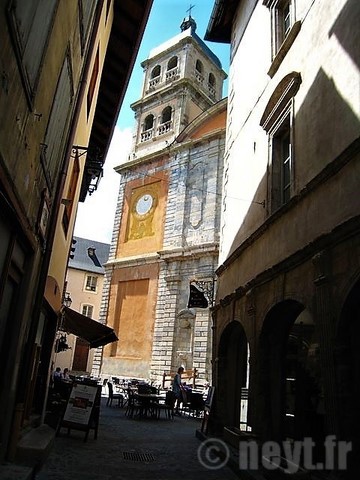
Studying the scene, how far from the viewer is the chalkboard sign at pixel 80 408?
27.2 ft

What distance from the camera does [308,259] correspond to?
5.77 metres

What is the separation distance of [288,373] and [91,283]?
32.6 meters

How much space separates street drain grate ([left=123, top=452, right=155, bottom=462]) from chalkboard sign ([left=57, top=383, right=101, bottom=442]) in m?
1.16

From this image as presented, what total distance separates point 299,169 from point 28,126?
4.38 metres

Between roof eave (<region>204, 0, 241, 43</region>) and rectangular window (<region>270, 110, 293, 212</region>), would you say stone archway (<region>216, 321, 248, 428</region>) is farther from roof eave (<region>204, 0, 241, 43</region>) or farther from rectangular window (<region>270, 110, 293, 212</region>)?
roof eave (<region>204, 0, 241, 43</region>)

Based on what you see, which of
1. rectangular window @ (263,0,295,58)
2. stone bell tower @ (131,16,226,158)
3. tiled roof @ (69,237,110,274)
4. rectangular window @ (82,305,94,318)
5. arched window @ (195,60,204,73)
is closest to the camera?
rectangular window @ (263,0,295,58)

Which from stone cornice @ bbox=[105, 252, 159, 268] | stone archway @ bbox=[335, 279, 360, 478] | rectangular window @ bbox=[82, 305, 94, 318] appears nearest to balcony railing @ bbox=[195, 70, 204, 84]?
stone cornice @ bbox=[105, 252, 159, 268]

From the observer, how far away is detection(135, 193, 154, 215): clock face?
27.3m

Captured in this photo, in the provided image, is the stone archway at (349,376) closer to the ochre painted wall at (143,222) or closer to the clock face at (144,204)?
the ochre painted wall at (143,222)

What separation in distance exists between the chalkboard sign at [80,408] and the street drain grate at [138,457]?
1155mm

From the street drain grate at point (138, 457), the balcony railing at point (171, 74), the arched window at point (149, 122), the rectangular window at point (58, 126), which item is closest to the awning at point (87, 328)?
the street drain grate at point (138, 457)

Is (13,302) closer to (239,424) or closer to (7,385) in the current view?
(7,385)

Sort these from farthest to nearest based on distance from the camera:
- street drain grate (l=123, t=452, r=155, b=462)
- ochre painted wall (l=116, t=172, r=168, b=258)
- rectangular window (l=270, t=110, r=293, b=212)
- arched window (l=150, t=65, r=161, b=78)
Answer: arched window (l=150, t=65, r=161, b=78) → ochre painted wall (l=116, t=172, r=168, b=258) → rectangular window (l=270, t=110, r=293, b=212) → street drain grate (l=123, t=452, r=155, b=462)

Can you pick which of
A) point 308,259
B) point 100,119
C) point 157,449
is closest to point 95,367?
point 100,119
